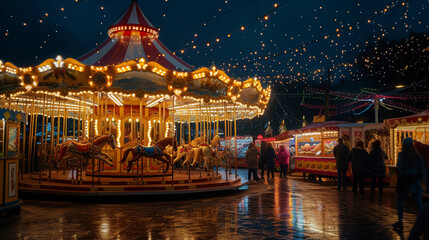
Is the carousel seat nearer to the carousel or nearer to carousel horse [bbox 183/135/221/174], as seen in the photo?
the carousel

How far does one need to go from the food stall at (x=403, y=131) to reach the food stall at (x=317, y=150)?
2.33 meters

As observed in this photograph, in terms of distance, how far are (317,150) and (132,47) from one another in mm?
9449

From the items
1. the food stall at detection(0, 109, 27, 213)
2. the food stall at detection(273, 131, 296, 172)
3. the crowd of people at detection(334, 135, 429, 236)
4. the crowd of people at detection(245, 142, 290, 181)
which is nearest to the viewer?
the crowd of people at detection(334, 135, 429, 236)

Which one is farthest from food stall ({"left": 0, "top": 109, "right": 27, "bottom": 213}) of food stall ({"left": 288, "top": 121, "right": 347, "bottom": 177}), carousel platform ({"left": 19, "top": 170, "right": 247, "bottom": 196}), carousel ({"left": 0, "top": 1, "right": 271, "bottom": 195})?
food stall ({"left": 288, "top": 121, "right": 347, "bottom": 177})

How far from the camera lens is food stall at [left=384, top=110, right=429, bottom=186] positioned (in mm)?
11930

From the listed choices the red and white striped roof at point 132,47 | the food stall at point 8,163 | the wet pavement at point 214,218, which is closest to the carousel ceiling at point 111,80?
the red and white striped roof at point 132,47

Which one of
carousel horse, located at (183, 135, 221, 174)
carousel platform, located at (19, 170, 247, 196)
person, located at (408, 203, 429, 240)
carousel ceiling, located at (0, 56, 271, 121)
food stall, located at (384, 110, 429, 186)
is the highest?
carousel ceiling, located at (0, 56, 271, 121)

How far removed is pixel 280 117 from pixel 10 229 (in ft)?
112

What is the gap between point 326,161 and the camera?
15.8 meters

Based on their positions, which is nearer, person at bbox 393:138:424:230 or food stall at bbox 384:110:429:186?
person at bbox 393:138:424:230

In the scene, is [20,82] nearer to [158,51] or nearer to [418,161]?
[158,51]

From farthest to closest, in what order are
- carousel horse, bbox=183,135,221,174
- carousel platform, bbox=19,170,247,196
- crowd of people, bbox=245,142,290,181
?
crowd of people, bbox=245,142,290,181, carousel horse, bbox=183,135,221,174, carousel platform, bbox=19,170,247,196

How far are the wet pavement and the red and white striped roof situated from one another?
4.41 metres

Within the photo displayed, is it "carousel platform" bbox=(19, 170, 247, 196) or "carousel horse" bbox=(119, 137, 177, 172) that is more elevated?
"carousel horse" bbox=(119, 137, 177, 172)
